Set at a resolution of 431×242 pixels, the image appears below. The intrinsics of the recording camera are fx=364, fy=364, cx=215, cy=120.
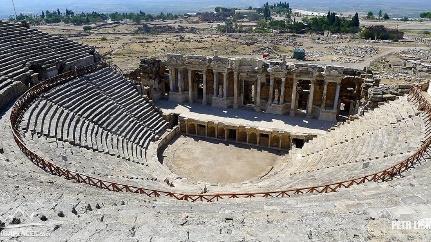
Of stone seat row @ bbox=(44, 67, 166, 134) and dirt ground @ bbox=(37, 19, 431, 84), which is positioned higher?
stone seat row @ bbox=(44, 67, 166, 134)

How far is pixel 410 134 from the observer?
20.6 m

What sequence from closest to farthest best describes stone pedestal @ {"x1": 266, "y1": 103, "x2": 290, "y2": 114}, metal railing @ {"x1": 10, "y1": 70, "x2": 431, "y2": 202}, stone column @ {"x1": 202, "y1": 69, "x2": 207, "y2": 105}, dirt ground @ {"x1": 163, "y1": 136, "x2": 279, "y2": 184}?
metal railing @ {"x1": 10, "y1": 70, "x2": 431, "y2": 202}
dirt ground @ {"x1": 163, "y1": 136, "x2": 279, "y2": 184}
stone pedestal @ {"x1": 266, "y1": 103, "x2": 290, "y2": 114}
stone column @ {"x1": 202, "y1": 69, "x2": 207, "y2": 105}

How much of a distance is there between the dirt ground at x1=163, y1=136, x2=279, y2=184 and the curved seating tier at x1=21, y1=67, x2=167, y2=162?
2.43 m

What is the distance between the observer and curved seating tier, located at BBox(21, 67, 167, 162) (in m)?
22.8

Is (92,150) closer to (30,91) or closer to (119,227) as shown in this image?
(30,91)

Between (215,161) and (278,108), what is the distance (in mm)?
9310

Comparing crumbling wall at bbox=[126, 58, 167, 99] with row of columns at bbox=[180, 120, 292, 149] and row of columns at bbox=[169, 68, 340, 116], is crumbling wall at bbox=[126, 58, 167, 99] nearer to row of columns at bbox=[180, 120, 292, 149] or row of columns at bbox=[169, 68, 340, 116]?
row of columns at bbox=[169, 68, 340, 116]

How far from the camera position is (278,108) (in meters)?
34.5

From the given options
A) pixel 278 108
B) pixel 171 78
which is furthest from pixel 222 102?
pixel 171 78

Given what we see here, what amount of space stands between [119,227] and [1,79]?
18.8m

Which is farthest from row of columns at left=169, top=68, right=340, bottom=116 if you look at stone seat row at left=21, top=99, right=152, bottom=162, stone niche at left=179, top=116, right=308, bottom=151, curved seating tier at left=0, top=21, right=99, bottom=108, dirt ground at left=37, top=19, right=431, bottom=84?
dirt ground at left=37, top=19, right=431, bottom=84

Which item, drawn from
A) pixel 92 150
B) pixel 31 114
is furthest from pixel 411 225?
pixel 31 114

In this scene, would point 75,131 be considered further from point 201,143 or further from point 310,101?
point 310,101

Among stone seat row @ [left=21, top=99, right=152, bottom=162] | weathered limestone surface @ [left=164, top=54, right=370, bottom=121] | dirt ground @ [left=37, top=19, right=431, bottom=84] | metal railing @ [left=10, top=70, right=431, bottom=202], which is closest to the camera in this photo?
metal railing @ [left=10, top=70, right=431, bottom=202]
